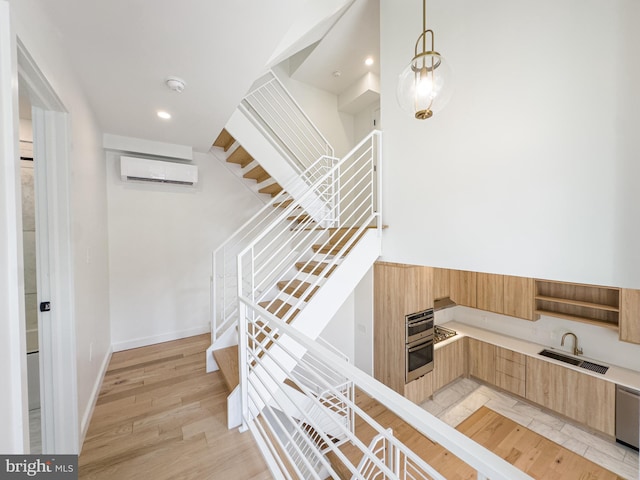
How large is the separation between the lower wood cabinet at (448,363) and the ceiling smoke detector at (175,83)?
398 centimetres

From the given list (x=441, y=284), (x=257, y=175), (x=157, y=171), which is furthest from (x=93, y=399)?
(x=441, y=284)

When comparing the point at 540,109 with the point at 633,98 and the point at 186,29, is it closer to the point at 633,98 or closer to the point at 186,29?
the point at 633,98

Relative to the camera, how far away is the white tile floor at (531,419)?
2.46 metres

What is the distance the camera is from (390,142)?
2.16 meters

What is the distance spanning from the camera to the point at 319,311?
1.96 metres

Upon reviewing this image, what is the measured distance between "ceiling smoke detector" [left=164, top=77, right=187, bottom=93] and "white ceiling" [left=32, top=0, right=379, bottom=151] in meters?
0.04

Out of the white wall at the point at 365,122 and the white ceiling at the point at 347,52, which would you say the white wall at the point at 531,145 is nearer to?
the white ceiling at the point at 347,52

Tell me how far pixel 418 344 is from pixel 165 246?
11.3 feet

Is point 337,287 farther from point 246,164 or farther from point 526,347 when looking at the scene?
point 526,347

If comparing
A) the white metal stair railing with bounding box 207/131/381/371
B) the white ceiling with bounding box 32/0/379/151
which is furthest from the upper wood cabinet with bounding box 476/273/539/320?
the white ceiling with bounding box 32/0/379/151

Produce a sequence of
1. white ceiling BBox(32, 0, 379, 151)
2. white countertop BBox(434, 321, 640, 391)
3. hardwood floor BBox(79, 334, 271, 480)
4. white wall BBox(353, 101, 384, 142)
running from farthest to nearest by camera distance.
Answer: white wall BBox(353, 101, 384, 142) < white countertop BBox(434, 321, 640, 391) < hardwood floor BBox(79, 334, 271, 480) < white ceiling BBox(32, 0, 379, 151)

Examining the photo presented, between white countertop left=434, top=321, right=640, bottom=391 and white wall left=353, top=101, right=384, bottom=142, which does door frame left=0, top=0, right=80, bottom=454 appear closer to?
white countertop left=434, top=321, right=640, bottom=391

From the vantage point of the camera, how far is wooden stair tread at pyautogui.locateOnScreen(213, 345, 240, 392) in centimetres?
201
